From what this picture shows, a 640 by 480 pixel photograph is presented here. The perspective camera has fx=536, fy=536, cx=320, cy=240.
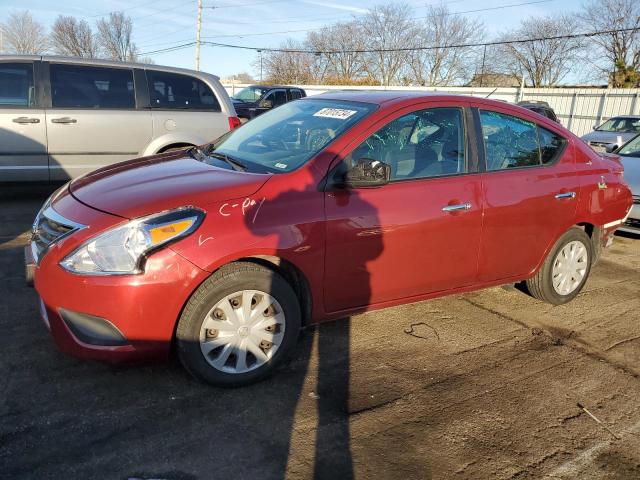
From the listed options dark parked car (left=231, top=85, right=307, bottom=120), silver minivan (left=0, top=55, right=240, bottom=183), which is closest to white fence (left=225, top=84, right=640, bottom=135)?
dark parked car (left=231, top=85, right=307, bottom=120)

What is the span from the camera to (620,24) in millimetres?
37719

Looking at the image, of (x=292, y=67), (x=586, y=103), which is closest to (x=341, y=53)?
(x=292, y=67)

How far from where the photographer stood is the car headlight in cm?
273

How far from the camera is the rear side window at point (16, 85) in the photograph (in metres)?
6.50

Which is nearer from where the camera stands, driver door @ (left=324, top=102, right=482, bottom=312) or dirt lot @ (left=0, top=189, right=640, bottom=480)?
dirt lot @ (left=0, top=189, right=640, bottom=480)

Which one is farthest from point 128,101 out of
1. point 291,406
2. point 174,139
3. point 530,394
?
point 530,394

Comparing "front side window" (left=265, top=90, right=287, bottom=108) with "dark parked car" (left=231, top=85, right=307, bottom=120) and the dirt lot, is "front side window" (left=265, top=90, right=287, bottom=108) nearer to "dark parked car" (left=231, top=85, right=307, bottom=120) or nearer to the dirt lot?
"dark parked car" (left=231, top=85, right=307, bottom=120)

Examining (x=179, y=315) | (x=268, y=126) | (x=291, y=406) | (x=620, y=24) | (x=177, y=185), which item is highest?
(x=620, y=24)

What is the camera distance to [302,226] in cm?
310

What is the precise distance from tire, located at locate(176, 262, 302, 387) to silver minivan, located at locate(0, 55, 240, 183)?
458cm

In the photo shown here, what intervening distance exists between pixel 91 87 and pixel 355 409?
19.0 feet


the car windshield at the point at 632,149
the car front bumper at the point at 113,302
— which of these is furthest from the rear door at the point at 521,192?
the car windshield at the point at 632,149

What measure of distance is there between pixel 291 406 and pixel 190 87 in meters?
5.63

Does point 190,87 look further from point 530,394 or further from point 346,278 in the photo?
point 530,394
